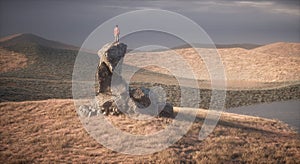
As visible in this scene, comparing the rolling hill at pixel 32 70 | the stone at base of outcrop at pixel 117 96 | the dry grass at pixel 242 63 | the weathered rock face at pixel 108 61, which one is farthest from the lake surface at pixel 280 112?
the dry grass at pixel 242 63

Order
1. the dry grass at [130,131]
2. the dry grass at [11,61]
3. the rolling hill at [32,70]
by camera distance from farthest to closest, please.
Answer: the dry grass at [11,61]
the rolling hill at [32,70]
the dry grass at [130,131]

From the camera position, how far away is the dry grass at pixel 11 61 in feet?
251

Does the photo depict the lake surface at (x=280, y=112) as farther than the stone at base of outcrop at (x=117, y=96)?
Yes

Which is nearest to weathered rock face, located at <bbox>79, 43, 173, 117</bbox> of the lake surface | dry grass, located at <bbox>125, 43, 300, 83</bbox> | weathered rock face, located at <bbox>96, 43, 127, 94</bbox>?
weathered rock face, located at <bbox>96, 43, 127, 94</bbox>

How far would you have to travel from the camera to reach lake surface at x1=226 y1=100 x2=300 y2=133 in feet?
Answer: 98.5

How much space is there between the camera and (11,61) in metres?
82.9

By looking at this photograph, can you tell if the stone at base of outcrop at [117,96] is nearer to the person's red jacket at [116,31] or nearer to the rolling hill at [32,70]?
the person's red jacket at [116,31]

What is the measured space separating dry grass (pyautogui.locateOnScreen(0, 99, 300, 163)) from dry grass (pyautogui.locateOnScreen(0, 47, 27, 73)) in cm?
5220

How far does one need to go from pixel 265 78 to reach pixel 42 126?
204ft

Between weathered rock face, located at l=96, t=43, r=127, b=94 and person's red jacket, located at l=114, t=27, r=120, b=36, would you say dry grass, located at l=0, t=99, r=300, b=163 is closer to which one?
weathered rock face, located at l=96, t=43, r=127, b=94

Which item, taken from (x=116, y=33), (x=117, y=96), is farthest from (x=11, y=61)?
(x=117, y=96)

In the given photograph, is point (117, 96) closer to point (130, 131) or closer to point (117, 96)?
point (117, 96)

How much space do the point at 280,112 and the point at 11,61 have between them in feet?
235

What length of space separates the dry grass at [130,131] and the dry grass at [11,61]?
52196mm
